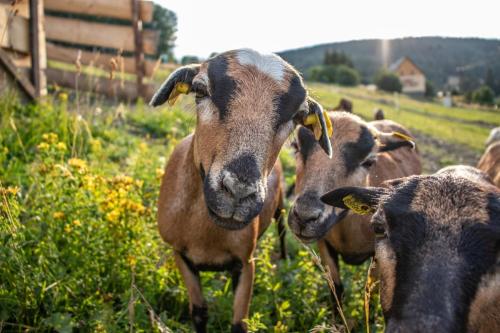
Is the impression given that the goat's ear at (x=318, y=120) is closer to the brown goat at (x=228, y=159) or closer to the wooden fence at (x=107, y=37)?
the brown goat at (x=228, y=159)

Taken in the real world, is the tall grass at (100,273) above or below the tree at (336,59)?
below

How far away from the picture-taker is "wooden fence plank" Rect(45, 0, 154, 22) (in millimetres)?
11375

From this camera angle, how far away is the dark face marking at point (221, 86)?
3020 millimetres

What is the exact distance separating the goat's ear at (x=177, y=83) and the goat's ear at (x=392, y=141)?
2204 mm

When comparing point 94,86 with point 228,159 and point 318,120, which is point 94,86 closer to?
point 318,120

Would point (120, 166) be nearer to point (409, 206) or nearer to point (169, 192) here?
point (169, 192)

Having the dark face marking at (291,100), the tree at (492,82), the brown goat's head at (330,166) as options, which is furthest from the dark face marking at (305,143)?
the tree at (492,82)

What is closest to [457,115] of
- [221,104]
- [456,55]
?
[456,55]

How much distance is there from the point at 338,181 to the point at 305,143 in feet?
1.88

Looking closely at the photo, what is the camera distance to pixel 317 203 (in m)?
3.91

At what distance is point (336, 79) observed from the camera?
75000 millimetres

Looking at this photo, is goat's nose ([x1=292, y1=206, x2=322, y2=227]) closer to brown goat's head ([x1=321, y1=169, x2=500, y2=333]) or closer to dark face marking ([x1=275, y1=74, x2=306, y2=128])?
dark face marking ([x1=275, y1=74, x2=306, y2=128])

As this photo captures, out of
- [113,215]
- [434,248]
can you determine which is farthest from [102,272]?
[434,248]

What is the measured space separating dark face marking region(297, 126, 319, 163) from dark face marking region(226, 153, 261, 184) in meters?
1.76
